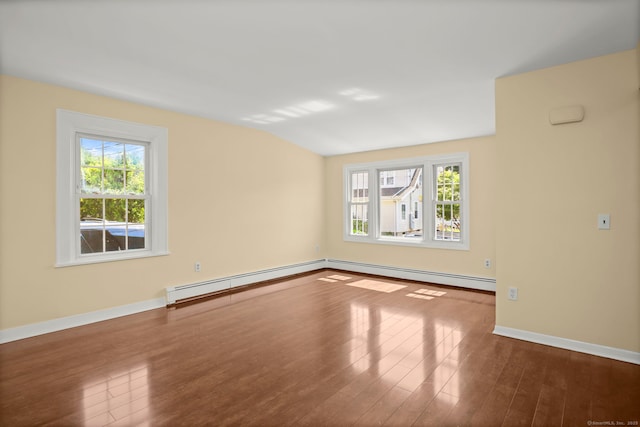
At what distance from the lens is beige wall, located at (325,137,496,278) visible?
516 centimetres

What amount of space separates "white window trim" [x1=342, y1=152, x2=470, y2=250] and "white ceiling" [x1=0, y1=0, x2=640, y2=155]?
1.25 meters

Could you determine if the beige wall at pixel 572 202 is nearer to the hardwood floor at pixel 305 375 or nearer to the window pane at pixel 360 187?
the hardwood floor at pixel 305 375

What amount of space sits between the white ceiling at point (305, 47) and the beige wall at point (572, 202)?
0.27 m

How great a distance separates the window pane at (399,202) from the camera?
6.21 metres

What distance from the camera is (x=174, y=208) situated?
4.60 m

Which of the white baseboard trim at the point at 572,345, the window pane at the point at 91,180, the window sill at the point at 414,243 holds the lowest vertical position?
the white baseboard trim at the point at 572,345

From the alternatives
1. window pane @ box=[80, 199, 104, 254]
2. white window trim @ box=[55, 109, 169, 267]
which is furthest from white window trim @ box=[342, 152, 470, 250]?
window pane @ box=[80, 199, 104, 254]

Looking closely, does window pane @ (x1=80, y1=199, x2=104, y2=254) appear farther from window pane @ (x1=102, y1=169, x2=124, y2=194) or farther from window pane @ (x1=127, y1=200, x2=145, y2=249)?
window pane @ (x1=127, y1=200, x2=145, y2=249)

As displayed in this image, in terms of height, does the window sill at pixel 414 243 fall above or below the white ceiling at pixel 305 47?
below

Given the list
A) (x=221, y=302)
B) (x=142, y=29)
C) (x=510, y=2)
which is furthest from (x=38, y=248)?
(x=510, y=2)

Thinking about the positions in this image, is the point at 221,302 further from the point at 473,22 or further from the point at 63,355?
the point at 473,22

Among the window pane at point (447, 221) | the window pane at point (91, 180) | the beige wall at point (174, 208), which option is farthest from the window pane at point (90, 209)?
the window pane at point (447, 221)

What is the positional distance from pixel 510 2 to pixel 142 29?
105 inches

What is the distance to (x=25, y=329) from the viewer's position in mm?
3365
